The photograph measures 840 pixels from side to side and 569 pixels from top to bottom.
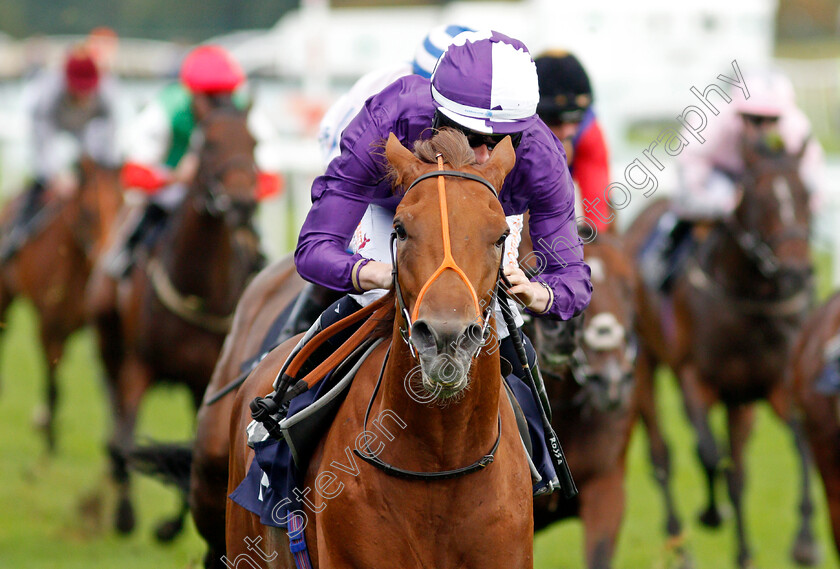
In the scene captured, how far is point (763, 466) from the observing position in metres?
9.00

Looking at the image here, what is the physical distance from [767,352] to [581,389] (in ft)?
9.40

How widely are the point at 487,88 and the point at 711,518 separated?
4.95 metres

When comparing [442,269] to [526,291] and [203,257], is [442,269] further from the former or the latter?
[203,257]

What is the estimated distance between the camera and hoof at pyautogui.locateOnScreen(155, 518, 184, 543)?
6555 mm

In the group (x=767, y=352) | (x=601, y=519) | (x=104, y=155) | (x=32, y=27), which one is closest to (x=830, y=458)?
(x=601, y=519)

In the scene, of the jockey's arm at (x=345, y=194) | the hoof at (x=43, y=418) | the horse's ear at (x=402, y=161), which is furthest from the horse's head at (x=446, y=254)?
the hoof at (x=43, y=418)

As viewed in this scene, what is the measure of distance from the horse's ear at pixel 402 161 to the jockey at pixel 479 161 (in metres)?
0.23

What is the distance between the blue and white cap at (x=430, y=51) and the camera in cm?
482

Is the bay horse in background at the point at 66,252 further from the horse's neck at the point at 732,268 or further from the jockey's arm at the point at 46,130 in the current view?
the horse's neck at the point at 732,268

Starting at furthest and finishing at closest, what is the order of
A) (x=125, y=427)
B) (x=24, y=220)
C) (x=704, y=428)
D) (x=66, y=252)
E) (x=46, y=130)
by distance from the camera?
(x=46, y=130)
(x=24, y=220)
(x=66, y=252)
(x=704, y=428)
(x=125, y=427)

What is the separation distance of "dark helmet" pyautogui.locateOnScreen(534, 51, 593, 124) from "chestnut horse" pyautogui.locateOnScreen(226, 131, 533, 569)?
6.78 feet

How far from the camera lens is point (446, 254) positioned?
2.70 metres

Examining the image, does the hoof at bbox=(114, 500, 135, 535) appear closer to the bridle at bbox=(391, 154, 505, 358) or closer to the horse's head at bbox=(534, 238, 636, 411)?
the horse's head at bbox=(534, 238, 636, 411)

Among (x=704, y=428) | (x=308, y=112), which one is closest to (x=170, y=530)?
(x=704, y=428)
